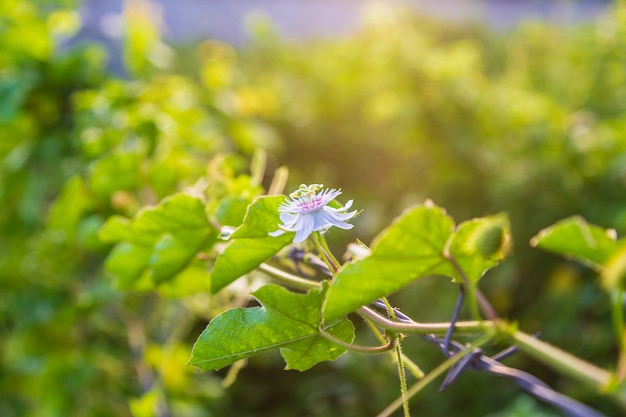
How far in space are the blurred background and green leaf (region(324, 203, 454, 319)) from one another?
528 mm

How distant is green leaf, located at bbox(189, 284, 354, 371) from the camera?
0.52 metres

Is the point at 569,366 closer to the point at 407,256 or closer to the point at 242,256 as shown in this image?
the point at 407,256

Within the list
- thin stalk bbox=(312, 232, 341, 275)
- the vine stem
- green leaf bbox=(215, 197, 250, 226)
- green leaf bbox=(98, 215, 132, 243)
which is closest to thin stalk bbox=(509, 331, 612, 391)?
the vine stem

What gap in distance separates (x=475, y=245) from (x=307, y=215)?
0.44 ft

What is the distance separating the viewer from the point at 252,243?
23.2 inches

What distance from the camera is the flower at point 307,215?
1.70 ft

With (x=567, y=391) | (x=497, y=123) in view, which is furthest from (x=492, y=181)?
(x=567, y=391)

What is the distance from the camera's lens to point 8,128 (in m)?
1.58

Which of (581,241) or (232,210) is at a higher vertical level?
(581,241)

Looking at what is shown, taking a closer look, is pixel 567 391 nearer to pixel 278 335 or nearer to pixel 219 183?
pixel 219 183

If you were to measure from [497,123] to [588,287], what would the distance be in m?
0.56

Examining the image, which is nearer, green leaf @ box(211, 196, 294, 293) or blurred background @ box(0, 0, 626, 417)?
green leaf @ box(211, 196, 294, 293)

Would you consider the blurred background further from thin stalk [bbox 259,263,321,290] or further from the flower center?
the flower center

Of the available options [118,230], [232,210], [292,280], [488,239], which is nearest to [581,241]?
[488,239]
